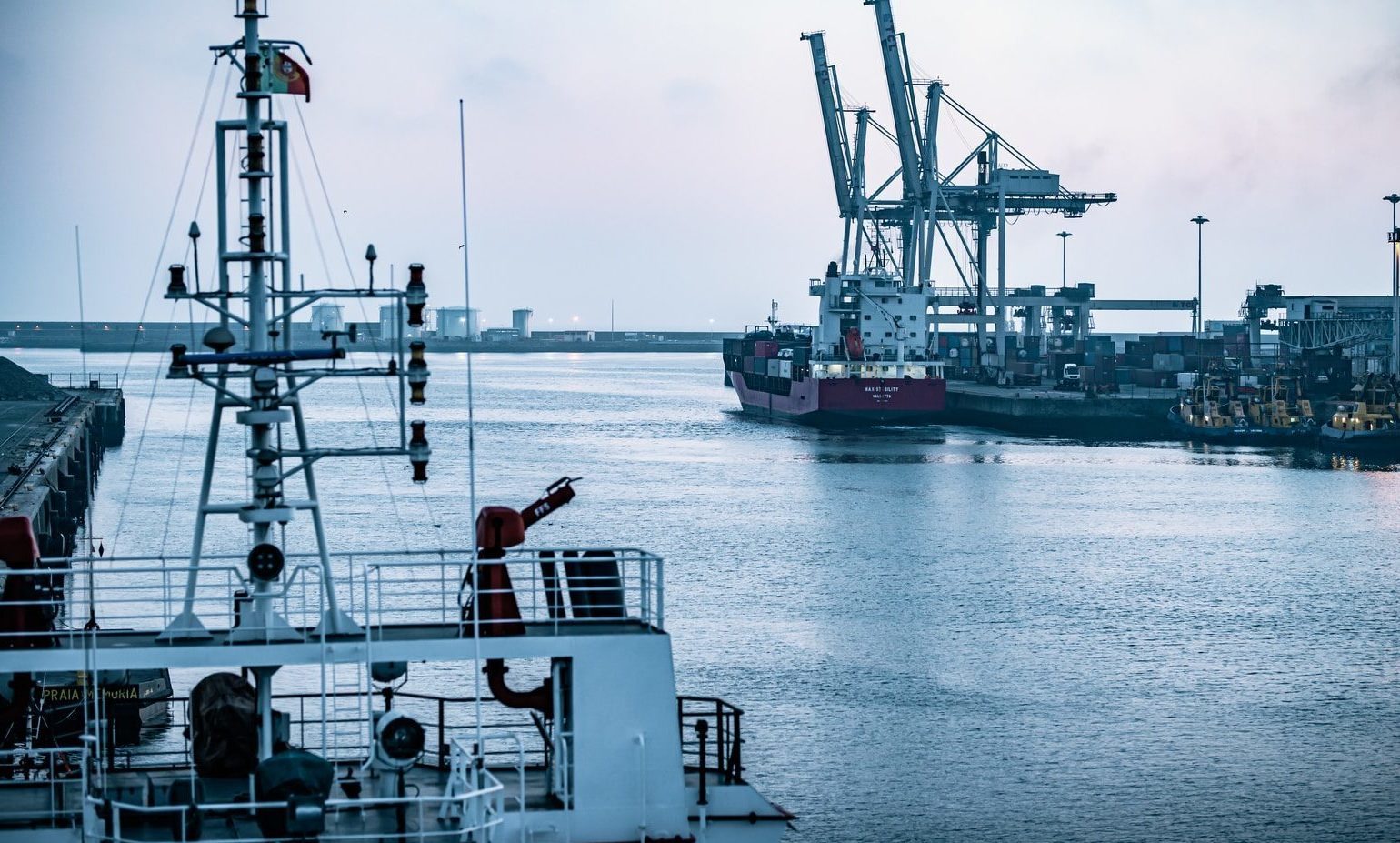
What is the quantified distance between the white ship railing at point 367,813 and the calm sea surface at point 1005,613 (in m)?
9.59

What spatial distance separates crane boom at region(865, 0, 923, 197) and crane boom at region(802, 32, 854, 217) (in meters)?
5.91

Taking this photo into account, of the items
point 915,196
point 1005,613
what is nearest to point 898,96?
point 915,196

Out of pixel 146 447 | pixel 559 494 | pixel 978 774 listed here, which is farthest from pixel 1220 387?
pixel 559 494

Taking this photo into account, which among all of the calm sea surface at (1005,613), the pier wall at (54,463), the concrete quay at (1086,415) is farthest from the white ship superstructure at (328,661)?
the concrete quay at (1086,415)

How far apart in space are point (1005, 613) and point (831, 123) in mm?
72121

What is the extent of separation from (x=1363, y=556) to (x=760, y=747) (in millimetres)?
25981

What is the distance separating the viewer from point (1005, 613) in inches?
1332

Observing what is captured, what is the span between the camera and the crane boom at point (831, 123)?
4013 inches

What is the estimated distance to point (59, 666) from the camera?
10.7m

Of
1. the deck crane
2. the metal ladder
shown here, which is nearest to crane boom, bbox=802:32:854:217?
the deck crane

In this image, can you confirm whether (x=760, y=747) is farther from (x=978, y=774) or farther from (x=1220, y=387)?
(x=1220, y=387)

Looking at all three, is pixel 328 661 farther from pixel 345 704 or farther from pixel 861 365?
pixel 861 365

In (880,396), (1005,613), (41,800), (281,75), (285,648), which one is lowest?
(1005,613)

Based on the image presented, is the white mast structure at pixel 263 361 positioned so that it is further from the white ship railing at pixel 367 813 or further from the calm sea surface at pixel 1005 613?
the calm sea surface at pixel 1005 613
